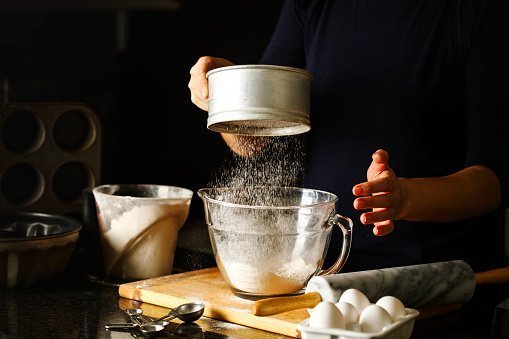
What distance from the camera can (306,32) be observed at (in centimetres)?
172

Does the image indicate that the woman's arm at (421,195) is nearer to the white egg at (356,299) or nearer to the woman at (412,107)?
the woman at (412,107)

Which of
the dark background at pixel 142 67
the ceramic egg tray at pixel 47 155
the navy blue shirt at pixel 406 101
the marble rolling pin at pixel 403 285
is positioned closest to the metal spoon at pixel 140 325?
the marble rolling pin at pixel 403 285

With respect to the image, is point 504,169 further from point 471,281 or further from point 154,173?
point 154,173

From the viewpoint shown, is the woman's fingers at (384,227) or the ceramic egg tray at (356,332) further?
the woman's fingers at (384,227)

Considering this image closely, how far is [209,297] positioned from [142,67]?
104 centimetres

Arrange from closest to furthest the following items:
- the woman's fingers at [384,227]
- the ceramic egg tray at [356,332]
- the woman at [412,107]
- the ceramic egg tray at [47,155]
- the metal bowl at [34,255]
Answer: the ceramic egg tray at [356,332] → the woman's fingers at [384,227] → the metal bowl at [34,255] → the woman at [412,107] → the ceramic egg tray at [47,155]

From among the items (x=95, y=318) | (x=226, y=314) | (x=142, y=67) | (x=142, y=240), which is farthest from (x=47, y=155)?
(x=226, y=314)

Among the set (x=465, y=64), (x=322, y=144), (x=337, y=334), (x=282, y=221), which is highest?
(x=465, y=64)

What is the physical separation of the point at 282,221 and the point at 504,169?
0.49 m

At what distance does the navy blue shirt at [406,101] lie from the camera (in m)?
1.48

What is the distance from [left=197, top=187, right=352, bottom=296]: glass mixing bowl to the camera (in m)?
1.19

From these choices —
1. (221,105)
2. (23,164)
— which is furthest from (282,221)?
(23,164)

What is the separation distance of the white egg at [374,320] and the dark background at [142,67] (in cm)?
121

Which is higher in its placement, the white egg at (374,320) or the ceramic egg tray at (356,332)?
the white egg at (374,320)
